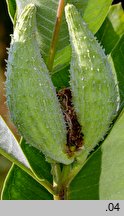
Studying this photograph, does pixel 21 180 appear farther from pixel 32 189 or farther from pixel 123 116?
pixel 123 116

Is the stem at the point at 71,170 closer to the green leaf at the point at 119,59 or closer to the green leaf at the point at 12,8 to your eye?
the green leaf at the point at 119,59

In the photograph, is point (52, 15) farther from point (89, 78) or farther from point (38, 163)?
point (38, 163)

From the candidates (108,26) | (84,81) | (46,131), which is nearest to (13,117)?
(46,131)

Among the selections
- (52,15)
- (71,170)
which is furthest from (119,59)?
(71,170)

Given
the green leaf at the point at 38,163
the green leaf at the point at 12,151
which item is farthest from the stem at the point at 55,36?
the green leaf at the point at 38,163

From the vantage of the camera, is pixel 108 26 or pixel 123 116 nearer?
pixel 123 116

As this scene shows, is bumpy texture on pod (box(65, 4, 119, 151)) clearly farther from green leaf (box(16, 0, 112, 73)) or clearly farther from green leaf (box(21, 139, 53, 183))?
green leaf (box(21, 139, 53, 183))
